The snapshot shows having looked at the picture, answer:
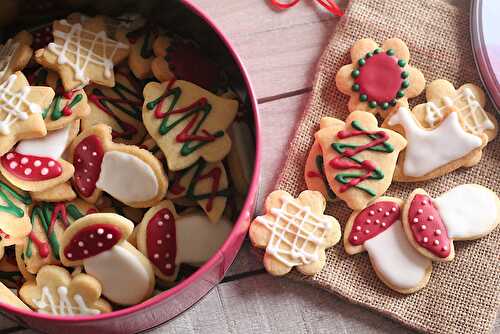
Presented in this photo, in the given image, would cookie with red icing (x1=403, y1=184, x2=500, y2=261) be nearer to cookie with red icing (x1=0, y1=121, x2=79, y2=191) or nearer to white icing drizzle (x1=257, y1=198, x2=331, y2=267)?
white icing drizzle (x1=257, y1=198, x2=331, y2=267)

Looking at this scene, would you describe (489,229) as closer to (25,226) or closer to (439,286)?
(439,286)

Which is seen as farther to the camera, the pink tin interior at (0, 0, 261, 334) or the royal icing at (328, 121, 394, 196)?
the royal icing at (328, 121, 394, 196)

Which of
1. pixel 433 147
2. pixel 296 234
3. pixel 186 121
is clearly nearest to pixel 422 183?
pixel 433 147

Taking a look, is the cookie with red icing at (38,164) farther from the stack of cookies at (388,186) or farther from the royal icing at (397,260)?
the royal icing at (397,260)

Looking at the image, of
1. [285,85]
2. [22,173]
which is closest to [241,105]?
[285,85]

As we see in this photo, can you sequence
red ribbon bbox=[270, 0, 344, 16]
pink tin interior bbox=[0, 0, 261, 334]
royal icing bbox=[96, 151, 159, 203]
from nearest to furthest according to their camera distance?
pink tin interior bbox=[0, 0, 261, 334] < royal icing bbox=[96, 151, 159, 203] < red ribbon bbox=[270, 0, 344, 16]

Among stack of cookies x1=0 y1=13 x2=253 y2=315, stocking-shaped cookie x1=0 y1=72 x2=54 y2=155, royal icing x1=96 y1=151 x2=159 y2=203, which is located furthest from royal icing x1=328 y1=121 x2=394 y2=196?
stocking-shaped cookie x1=0 y1=72 x2=54 y2=155

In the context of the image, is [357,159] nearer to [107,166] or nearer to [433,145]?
[433,145]
